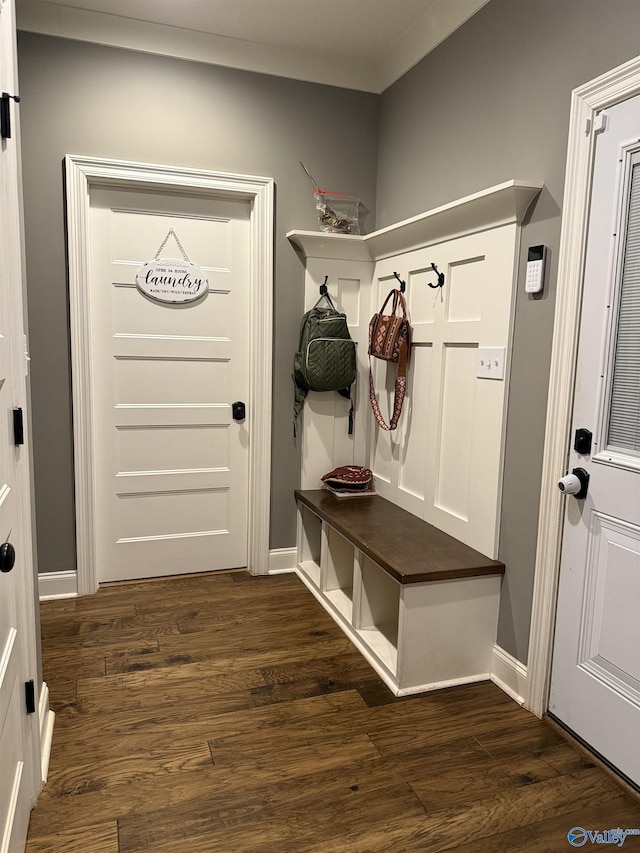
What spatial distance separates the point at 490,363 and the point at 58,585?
232 cm

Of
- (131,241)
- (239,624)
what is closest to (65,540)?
(239,624)

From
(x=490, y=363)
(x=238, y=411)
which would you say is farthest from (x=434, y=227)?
(x=238, y=411)

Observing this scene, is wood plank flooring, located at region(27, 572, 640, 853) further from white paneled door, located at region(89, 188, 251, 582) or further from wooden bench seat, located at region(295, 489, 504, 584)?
white paneled door, located at region(89, 188, 251, 582)

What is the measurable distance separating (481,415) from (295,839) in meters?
1.56

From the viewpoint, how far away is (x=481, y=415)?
2412mm

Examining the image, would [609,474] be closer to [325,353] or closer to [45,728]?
[325,353]

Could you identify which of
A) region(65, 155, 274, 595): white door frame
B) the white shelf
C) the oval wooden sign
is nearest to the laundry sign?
the oval wooden sign

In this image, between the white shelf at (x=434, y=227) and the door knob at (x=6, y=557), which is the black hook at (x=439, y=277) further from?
the door knob at (x=6, y=557)

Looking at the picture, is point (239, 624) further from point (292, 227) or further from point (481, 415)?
point (292, 227)

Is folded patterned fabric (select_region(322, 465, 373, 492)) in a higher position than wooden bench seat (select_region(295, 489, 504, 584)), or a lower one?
higher

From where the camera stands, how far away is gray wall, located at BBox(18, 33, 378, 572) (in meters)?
2.80

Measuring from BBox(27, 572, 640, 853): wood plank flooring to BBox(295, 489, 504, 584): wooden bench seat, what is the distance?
466 mm

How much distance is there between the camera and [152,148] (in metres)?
2.96

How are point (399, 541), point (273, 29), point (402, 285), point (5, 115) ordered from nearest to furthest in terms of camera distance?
point (5, 115), point (399, 541), point (273, 29), point (402, 285)
